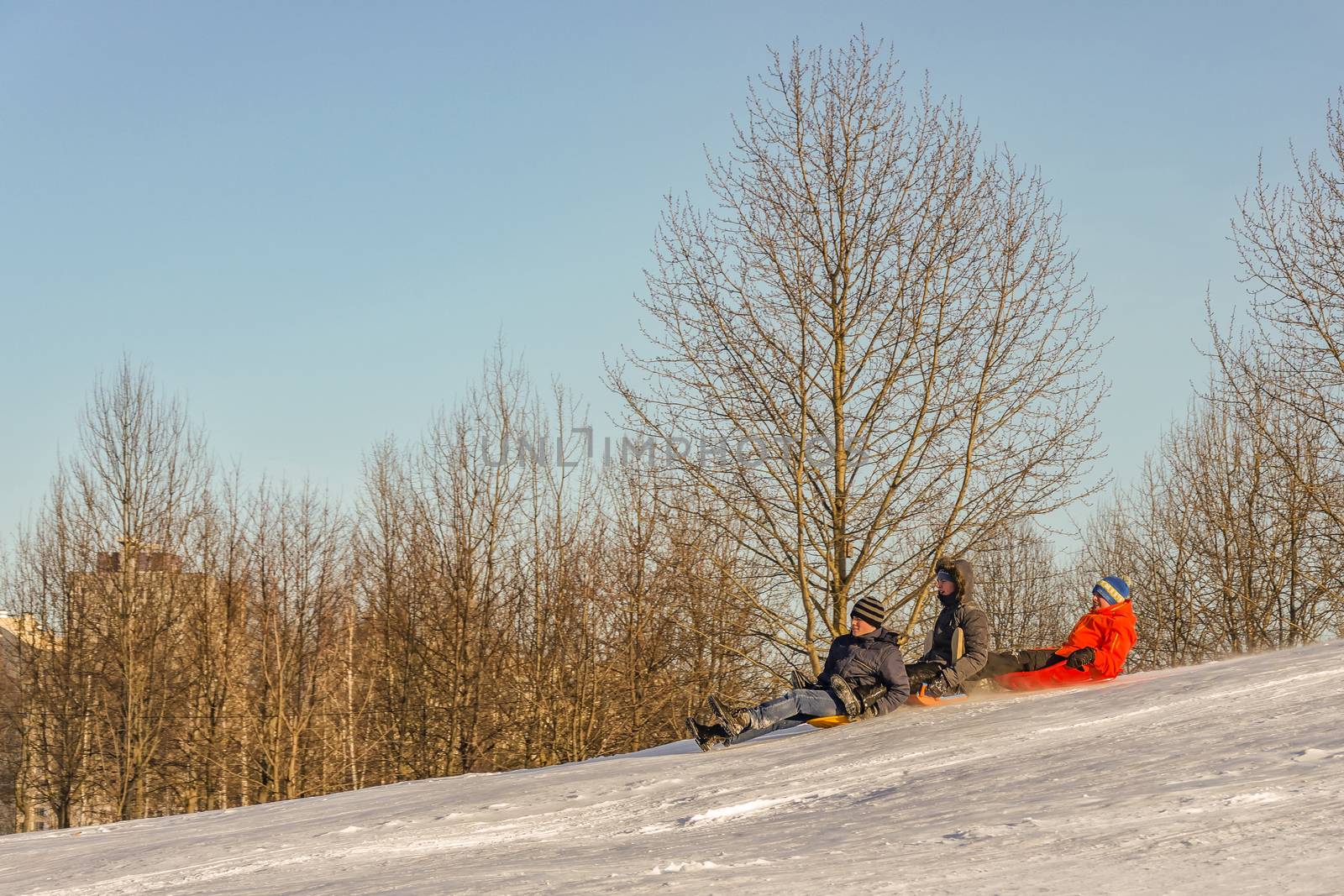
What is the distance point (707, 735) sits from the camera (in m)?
8.73

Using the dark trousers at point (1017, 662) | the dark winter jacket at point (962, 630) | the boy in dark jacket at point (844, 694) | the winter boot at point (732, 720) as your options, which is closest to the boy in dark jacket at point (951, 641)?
the dark winter jacket at point (962, 630)

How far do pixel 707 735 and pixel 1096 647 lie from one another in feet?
10.5

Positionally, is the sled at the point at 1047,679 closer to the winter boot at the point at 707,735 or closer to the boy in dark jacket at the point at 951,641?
the boy in dark jacket at the point at 951,641

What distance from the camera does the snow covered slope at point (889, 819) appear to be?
12.7 feet

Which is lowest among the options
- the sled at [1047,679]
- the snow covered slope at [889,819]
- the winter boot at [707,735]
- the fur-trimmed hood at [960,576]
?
the snow covered slope at [889,819]

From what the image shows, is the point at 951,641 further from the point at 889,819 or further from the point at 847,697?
the point at 889,819

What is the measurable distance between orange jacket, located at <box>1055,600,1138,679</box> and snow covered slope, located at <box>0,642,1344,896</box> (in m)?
0.42

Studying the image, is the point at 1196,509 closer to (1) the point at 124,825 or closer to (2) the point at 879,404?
(2) the point at 879,404

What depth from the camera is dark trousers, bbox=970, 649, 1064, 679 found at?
374 inches

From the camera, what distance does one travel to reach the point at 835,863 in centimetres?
421

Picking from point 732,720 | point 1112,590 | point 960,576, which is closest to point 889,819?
point 732,720

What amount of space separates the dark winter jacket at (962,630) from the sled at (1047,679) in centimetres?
28

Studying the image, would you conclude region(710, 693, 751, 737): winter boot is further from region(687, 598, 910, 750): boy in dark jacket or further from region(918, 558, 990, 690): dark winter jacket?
region(918, 558, 990, 690): dark winter jacket

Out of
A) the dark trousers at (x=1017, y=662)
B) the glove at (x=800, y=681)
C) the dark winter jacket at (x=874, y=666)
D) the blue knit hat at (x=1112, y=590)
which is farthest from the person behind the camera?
the glove at (x=800, y=681)
